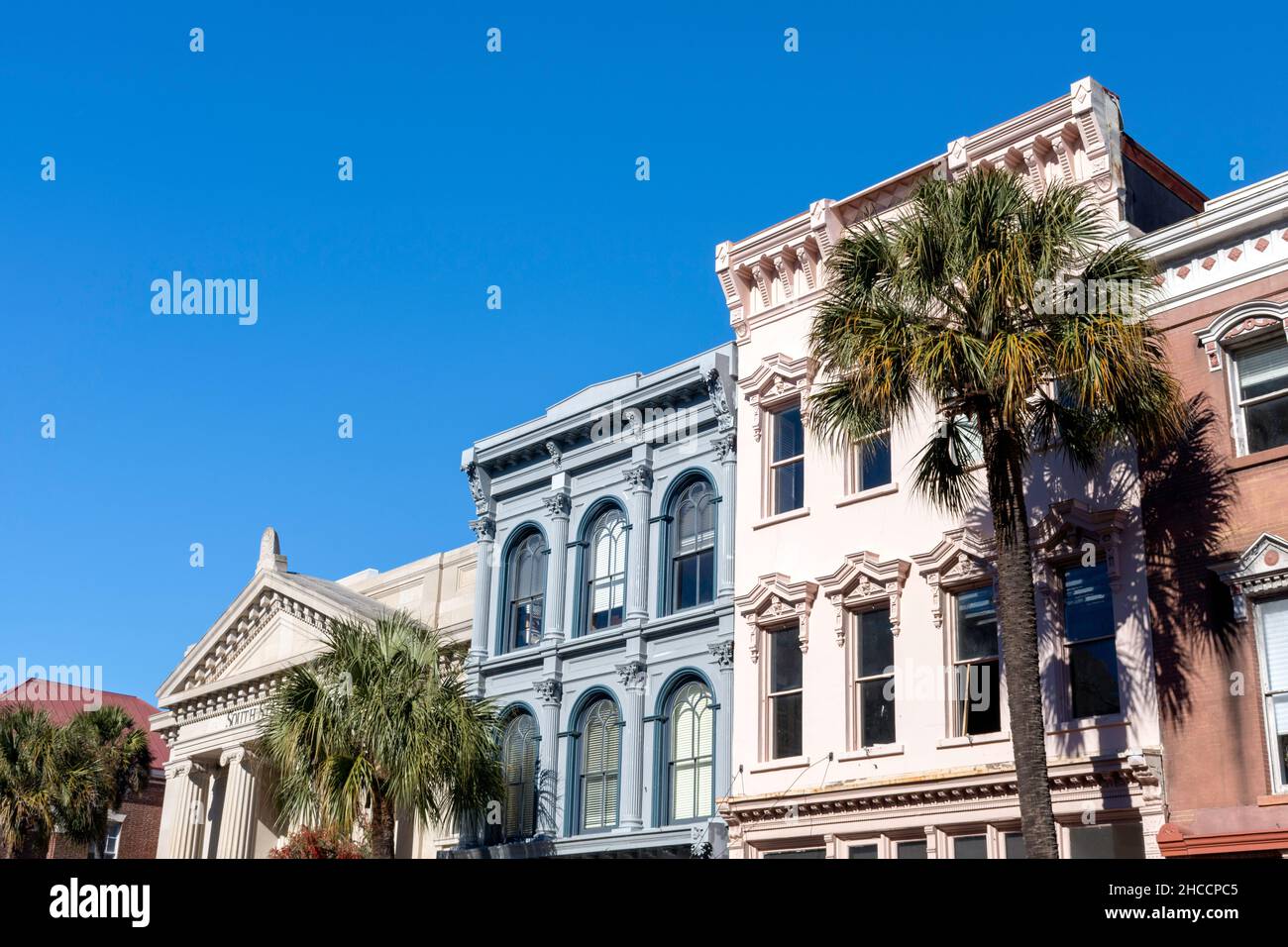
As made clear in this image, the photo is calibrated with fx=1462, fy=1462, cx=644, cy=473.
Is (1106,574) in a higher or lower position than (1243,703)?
higher

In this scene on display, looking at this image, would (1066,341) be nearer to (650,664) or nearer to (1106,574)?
(1106,574)

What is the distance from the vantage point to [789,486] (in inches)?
1049

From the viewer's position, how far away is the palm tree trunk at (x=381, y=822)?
26.7 metres

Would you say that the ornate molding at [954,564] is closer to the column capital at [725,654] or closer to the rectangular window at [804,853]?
the rectangular window at [804,853]

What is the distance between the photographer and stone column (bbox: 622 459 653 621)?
94.7 feet

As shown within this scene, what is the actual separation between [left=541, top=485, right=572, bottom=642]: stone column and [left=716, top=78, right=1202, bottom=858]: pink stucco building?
526 cm

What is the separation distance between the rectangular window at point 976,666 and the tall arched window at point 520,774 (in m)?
10.5

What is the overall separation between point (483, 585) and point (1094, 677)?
1544 centimetres

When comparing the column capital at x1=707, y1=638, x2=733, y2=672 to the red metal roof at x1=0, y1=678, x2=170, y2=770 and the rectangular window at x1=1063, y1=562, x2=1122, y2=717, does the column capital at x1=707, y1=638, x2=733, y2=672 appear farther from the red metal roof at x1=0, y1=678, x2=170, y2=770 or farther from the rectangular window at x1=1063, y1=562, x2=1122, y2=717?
the red metal roof at x1=0, y1=678, x2=170, y2=770

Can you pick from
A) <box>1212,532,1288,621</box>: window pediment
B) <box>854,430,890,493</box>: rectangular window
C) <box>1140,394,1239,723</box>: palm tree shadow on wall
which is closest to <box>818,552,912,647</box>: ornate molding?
<box>854,430,890,493</box>: rectangular window

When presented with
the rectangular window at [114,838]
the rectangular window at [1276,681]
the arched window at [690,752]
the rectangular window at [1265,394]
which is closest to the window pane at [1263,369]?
the rectangular window at [1265,394]
